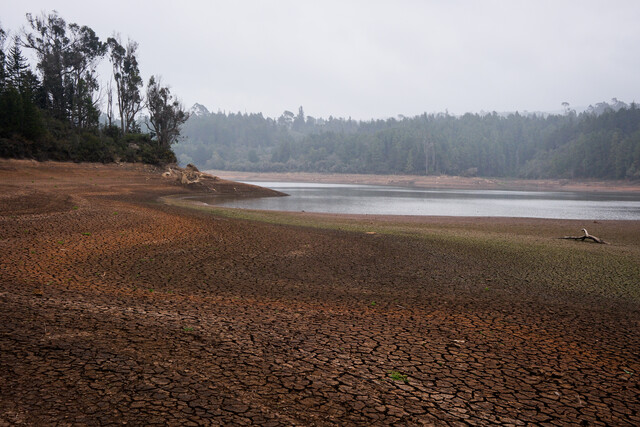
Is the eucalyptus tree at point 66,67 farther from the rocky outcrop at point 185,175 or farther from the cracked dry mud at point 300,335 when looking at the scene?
the cracked dry mud at point 300,335

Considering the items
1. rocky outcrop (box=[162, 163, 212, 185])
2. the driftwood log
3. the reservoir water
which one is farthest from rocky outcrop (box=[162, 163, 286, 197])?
the driftwood log

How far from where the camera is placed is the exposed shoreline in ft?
292

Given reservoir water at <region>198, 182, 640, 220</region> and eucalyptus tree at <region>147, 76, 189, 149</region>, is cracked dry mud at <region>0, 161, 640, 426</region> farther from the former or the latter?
eucalyptus tree at <region>147, 76, 189, 149</region>

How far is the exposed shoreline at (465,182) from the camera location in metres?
88.9

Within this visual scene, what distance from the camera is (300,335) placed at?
6422mm

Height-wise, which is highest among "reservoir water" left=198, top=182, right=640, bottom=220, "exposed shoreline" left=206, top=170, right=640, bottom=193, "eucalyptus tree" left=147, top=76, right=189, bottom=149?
"eucalyptus tree" left=147, top=76, right=189, bottom=149

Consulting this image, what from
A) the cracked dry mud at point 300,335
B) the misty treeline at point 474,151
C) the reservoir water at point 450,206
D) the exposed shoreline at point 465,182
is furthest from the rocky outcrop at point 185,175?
the misty treeline at point 474,151

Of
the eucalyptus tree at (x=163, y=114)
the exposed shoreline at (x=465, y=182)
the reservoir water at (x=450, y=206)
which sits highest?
the eucalyptus tree at (x=163, y=114)

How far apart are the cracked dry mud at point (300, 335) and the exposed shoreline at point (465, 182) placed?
86.7 metres

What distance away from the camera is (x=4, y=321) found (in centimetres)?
594

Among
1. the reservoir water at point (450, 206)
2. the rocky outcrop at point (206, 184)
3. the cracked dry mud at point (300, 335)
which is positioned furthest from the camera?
the rocky outcrop at point (206, 184)

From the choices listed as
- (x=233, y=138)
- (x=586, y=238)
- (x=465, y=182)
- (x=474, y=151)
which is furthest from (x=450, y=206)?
(x=233, y=138)

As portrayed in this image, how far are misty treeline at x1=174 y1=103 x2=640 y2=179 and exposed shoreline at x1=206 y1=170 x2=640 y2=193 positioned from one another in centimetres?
562

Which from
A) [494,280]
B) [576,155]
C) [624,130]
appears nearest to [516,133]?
[624,130]
